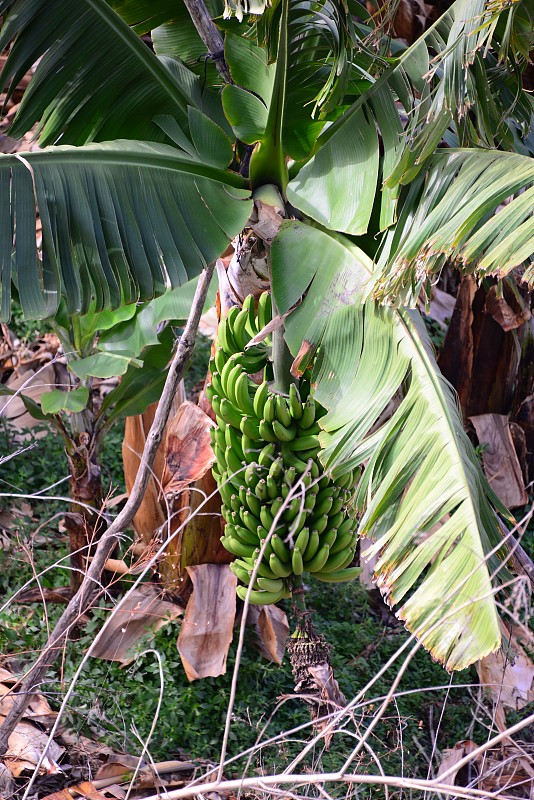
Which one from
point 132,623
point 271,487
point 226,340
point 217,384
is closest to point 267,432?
point 271,487

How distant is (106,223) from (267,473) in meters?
0.76

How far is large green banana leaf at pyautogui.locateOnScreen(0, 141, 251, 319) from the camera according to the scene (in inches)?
63.5

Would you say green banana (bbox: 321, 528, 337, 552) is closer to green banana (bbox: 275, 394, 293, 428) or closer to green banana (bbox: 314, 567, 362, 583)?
green banana (bbox: 314, 567, 362, 583)

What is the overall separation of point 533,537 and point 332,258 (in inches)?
93.8

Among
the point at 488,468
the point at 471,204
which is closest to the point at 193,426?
the point at 471,204

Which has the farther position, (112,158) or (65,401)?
(65,401)

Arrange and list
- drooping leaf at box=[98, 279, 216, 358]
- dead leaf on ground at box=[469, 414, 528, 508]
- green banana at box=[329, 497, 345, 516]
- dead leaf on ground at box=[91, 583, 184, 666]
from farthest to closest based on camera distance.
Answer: dead leaf on ground at box=[469, 414, 528, 508] → dead leaf on ground at box=[91, 583, 184, 666] → drooping leaf at box=[98, 279, 216, 358] → green banana at box=[329, 497, 345, 516]

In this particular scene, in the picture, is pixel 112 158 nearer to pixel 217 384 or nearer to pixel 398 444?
pixel 217 384

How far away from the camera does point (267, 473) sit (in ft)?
6.29

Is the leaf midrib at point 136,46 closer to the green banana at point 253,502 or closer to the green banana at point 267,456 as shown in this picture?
the green banana at point 267,456

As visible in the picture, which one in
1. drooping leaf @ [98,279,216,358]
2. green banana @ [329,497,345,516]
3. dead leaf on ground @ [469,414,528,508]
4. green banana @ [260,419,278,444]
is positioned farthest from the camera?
dead leaf on ground @ [469,414,528,508]

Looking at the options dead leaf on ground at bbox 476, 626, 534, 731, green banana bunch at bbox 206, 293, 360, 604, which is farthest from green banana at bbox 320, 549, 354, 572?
dead leaf on ground at bbox 476, 626, 534, 731

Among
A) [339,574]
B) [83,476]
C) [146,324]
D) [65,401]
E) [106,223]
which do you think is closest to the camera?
[106,223]

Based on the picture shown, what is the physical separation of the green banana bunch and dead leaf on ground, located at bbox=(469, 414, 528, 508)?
1.70 m
